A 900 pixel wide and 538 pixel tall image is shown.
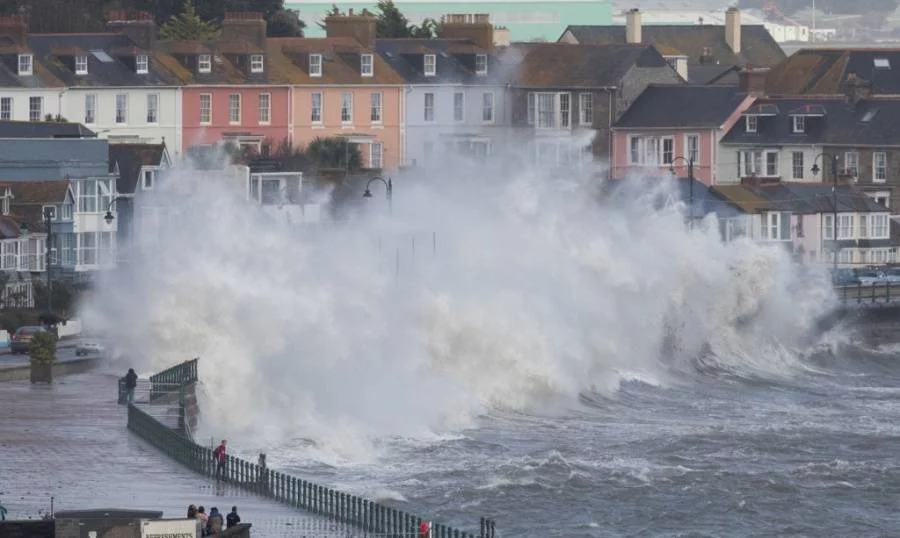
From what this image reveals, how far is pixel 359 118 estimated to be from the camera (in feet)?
371

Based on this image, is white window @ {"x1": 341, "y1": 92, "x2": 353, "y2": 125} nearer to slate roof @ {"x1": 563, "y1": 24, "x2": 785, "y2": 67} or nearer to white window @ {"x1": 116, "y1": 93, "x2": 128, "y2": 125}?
white window @ {"x1": 116, "y1": 93, "x2": 128, "y2": 125}

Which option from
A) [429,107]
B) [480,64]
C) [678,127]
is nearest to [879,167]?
[678,127]

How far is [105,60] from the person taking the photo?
10488 cm

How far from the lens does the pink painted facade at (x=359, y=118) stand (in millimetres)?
110875

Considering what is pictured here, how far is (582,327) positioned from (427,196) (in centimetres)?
904

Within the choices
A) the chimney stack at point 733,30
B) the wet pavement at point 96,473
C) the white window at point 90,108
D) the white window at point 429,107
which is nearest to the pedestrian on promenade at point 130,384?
the wet pavement at point 96,473

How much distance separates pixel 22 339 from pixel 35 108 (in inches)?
1140

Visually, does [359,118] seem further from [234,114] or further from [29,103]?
[29,103]

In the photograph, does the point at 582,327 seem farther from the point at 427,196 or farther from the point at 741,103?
the point at 741,103

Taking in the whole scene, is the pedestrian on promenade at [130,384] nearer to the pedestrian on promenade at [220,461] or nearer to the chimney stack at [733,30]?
the pedestrian on promenade at [220,461]

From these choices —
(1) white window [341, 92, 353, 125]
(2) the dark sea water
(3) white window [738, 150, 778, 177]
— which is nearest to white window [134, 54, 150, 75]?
(1) white window [341, 92, 353, 125]

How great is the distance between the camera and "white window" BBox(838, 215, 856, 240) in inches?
4109

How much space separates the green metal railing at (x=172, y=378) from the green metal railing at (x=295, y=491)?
11.3 ft

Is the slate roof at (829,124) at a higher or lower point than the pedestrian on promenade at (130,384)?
higher
